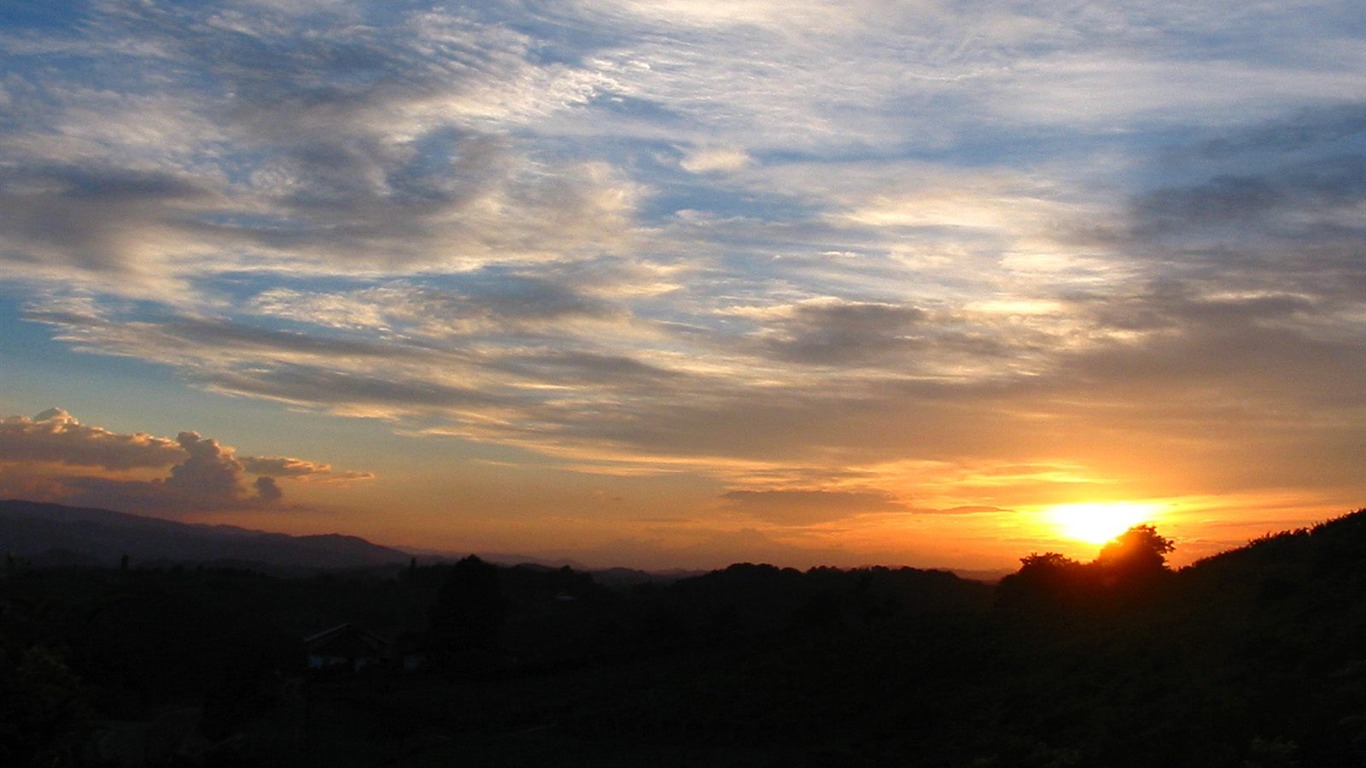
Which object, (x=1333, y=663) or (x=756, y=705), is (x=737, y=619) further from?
(x=1333, y=663)

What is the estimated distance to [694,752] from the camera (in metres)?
26.0

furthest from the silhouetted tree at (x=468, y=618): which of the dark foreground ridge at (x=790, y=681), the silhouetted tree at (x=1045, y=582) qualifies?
the silhouetted tree at (x=1045, y=582)

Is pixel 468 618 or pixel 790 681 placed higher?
pixel 790 681

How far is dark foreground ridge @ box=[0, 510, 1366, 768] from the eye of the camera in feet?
49.7

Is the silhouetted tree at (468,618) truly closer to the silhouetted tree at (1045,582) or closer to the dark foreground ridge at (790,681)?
the dark foreground ridge at (790,681)

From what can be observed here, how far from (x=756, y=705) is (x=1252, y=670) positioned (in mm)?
13914

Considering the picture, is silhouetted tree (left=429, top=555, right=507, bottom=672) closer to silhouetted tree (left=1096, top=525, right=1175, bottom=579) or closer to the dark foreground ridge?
the dark foreground ridge

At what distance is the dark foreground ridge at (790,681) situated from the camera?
49.7 ft

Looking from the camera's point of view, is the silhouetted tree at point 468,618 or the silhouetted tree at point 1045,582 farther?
the silhouetted tree at point 468,618

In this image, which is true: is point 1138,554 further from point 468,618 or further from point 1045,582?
point 468,618

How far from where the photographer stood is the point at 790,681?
3147cm

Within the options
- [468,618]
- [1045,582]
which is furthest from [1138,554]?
[468,618]

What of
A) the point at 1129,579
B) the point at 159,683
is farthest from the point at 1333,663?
the point at 159,683

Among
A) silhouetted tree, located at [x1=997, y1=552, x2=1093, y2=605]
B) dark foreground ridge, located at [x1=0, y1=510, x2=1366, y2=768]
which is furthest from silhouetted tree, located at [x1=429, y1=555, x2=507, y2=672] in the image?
silhouetted tree, located at [x1=997, y1=552, x2=1093, y2=605]
